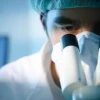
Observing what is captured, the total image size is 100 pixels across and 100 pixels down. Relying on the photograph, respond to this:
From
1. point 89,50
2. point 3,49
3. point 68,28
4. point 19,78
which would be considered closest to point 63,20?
point 68,28

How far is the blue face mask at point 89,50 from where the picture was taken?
620mm

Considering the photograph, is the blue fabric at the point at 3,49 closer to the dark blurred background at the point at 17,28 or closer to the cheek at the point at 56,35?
the dark blurred background at the point at 17,28

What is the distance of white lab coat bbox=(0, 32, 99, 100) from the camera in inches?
29.0

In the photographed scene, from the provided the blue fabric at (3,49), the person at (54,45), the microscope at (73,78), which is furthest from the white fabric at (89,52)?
the blue fabric at (3,49)

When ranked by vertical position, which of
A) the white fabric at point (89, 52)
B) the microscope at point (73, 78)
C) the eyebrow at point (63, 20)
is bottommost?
the white fabric at point (89, 52)

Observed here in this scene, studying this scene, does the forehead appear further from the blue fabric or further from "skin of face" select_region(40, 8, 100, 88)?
the blue fabric

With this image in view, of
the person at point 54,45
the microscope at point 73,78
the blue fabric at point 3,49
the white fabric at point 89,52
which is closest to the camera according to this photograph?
the microscope at point 73,78

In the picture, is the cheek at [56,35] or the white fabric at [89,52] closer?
the white fabric at [89,52]

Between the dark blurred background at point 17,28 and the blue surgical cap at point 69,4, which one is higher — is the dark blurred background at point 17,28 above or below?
below

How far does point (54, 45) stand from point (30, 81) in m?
0.17

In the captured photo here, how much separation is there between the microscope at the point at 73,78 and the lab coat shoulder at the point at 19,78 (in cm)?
31

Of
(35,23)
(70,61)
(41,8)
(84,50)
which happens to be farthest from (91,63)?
(35,23)

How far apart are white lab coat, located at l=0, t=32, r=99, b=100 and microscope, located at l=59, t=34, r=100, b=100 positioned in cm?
27

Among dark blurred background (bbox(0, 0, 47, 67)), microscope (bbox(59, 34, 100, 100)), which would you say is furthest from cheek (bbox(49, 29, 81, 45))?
dark blurred background (bbox(0, 0, 47, 67))
